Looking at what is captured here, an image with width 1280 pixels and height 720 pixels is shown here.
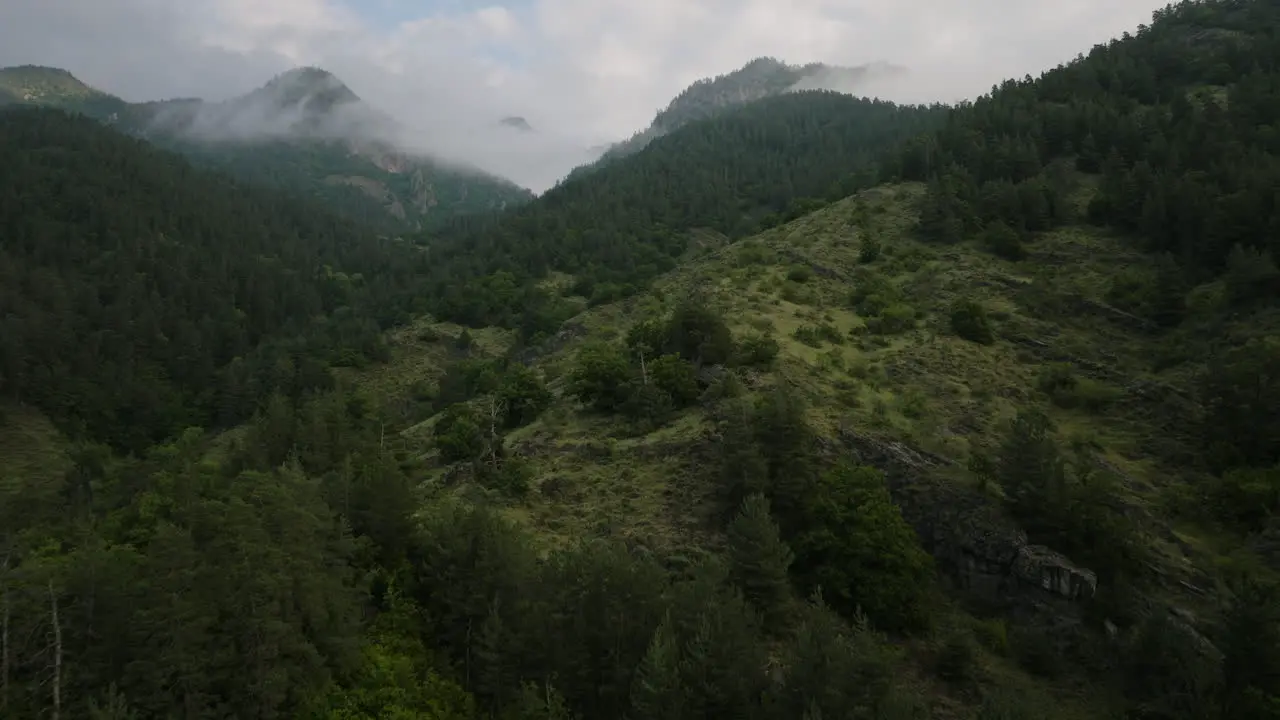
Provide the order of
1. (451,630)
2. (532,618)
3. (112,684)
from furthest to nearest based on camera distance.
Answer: (451,630), (532,618), (112,684)

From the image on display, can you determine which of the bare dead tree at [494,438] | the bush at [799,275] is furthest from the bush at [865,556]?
the bush at [799,275]

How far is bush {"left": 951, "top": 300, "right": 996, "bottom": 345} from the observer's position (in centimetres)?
5366

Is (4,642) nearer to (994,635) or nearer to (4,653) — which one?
(4,653)

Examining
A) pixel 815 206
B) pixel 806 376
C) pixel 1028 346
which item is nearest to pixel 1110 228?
pixel 1028 346

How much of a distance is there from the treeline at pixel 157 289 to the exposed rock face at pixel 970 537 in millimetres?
75151

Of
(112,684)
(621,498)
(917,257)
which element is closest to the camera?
(112,684)

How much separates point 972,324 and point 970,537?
972 inches

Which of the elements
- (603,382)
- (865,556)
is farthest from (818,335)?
(865,556)

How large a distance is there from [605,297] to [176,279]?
270 ft

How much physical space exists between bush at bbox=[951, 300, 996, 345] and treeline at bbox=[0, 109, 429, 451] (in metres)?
73.5

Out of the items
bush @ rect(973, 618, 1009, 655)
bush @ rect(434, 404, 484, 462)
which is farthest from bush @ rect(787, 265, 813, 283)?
bush @ rect(973, 618, 1009, 655)

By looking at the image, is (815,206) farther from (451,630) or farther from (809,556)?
(451,630)

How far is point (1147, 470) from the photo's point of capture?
4119cm

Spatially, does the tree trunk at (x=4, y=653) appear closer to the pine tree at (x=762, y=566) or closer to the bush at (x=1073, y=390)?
the pine tree at (x=762, y=566)
